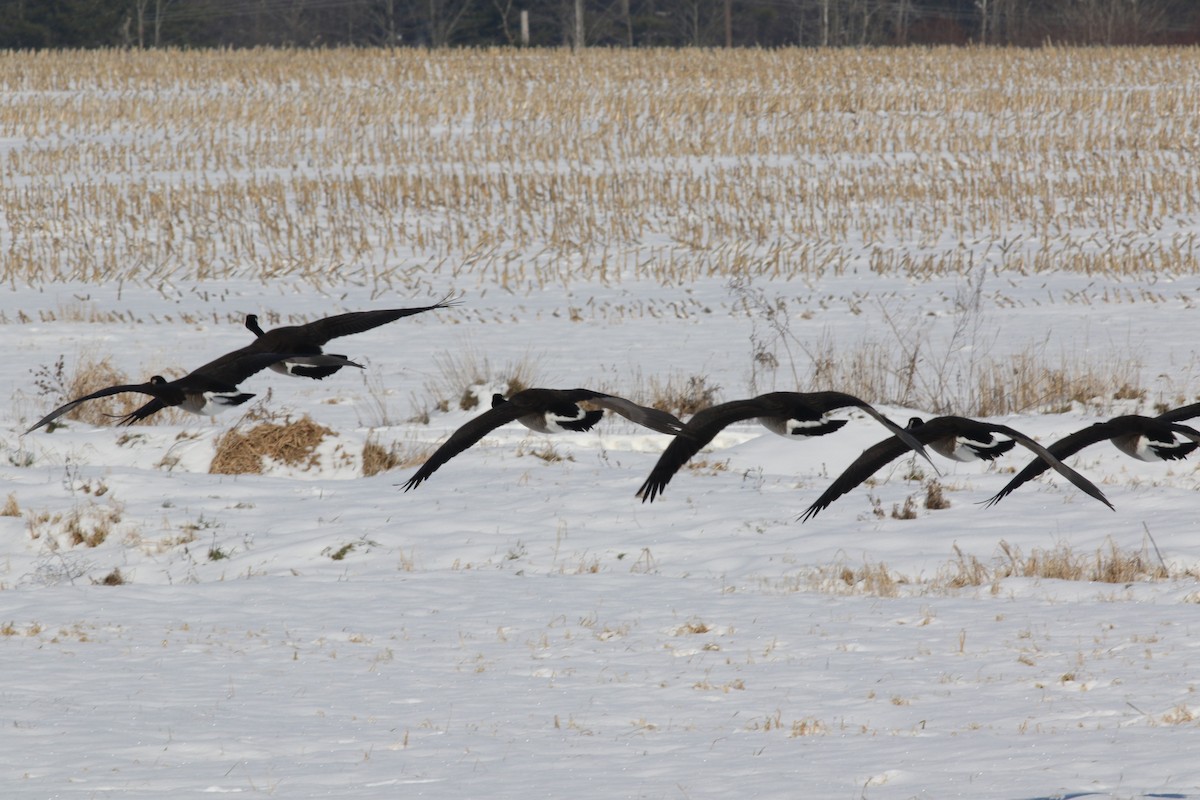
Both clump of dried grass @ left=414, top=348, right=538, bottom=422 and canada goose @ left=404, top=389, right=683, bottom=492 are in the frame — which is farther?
clump of dried grass @ left=414, top=348, right=538, bottom=422

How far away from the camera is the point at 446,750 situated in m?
6.64

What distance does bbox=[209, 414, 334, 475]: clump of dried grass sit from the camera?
12.4 m

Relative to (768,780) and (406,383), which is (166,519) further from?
(768,780)

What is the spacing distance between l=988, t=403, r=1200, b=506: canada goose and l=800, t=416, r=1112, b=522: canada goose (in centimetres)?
8

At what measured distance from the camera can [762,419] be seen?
3.54 m

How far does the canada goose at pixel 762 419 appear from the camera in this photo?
3.34 metres

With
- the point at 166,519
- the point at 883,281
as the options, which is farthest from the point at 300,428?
the point at 883,281

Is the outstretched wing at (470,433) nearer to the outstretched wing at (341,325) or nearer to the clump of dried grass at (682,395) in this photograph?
the outstretched wing at (341,325)

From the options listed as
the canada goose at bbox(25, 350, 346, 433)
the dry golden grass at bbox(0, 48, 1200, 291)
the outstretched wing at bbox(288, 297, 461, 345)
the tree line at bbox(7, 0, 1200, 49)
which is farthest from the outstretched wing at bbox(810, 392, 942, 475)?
the tree line at bbox(7, 0, 1200, 49)

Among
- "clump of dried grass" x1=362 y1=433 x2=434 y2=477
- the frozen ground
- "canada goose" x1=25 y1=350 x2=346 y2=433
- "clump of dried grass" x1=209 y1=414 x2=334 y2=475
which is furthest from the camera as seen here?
"clump of dried grass" x1=209 y1=414 x2=334 y2=475

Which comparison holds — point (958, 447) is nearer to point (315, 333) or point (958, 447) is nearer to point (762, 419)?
point (762, 419)

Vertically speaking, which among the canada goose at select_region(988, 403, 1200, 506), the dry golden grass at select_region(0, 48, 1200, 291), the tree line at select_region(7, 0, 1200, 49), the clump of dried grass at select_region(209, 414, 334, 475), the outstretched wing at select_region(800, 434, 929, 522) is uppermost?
the canada goose at select_region(988, 403, 1200, 506)

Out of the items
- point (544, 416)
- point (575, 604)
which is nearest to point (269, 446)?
point (575, 604)

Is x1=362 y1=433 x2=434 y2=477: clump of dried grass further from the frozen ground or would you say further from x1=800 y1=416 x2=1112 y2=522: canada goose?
x1=800 y1=416 x2=1112 y2=522: canada goose
